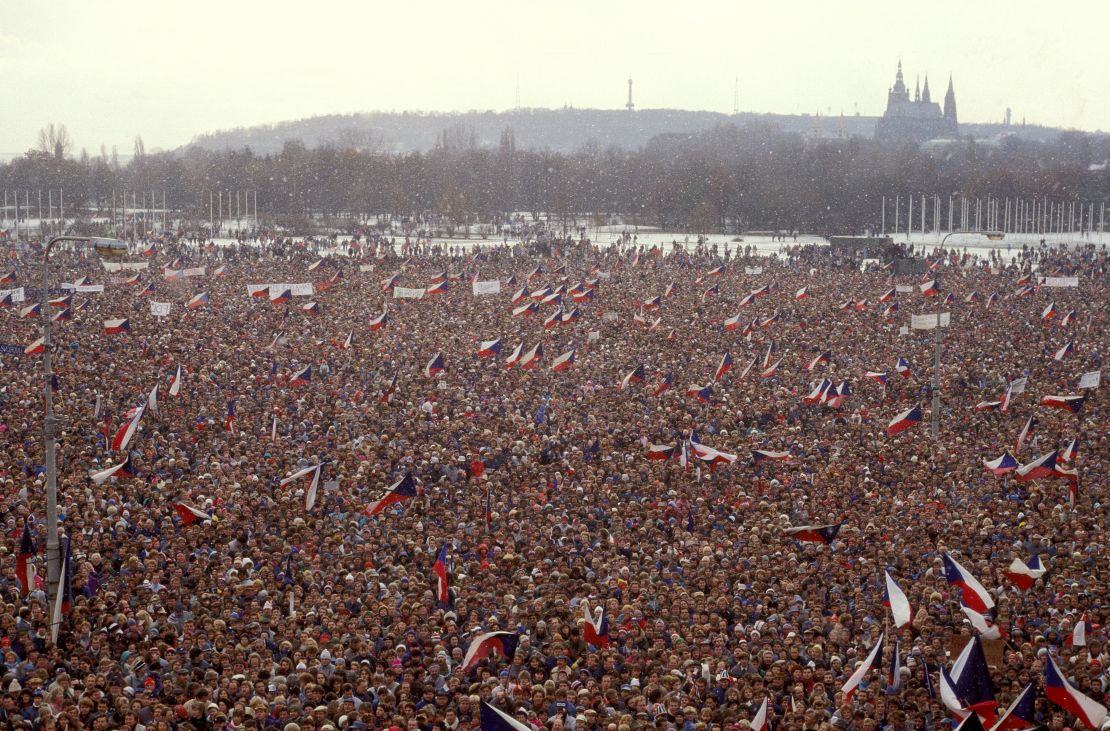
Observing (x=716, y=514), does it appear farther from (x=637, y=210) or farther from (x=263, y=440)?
(x=637, y=210)

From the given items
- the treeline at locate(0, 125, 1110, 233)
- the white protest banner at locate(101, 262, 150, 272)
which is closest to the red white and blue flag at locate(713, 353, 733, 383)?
the white protest banner at locate(101, 262, 150, 272)

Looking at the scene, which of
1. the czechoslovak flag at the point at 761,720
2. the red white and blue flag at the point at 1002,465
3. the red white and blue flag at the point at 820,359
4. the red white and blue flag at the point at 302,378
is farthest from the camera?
the red white and blue flag at the point at 820,359

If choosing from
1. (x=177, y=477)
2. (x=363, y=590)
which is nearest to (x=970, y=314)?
(x=177, y=477)

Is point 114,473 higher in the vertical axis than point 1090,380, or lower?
lower

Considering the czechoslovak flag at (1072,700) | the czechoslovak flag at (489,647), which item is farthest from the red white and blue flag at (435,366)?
the czechoslovak flag at (1072,700)

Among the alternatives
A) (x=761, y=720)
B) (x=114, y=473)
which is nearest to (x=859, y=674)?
(x=761, y=720)

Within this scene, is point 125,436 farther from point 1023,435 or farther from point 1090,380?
point 1090,380

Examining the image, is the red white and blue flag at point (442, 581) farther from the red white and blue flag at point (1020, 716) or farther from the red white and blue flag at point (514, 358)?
the red white and blue flag at point (514, 358)
